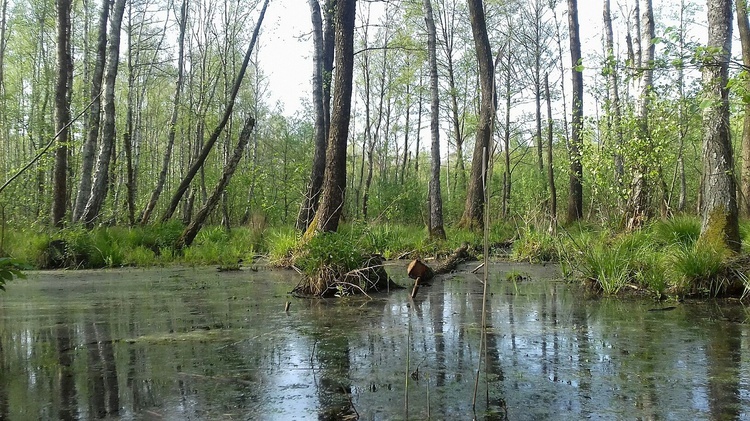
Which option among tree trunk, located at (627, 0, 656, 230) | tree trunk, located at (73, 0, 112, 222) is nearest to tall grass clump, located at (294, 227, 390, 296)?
tree trunk, located at (627, 0, 656, 230)

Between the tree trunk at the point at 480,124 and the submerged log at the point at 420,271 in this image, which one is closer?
the submerged log at the point at 420,271

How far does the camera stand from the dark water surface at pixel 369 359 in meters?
2.46

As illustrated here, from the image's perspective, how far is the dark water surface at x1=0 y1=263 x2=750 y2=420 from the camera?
8.07 feet

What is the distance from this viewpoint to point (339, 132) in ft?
27.5

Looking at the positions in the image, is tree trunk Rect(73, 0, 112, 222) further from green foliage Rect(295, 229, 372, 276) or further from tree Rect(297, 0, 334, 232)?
green foliage Rect(295, 229, 372, 276)

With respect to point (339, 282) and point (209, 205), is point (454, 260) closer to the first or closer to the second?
point (339, 282)

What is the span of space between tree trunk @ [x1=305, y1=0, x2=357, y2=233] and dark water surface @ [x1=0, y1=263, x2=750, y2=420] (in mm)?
2414

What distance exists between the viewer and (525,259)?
9.80 meters

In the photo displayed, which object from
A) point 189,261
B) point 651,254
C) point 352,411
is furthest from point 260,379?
point 189,261

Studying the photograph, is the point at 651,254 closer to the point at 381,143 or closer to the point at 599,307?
the point at 599,307

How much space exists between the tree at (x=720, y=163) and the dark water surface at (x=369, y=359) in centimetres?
113

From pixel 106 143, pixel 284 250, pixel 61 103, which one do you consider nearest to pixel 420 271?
pixel 284 250

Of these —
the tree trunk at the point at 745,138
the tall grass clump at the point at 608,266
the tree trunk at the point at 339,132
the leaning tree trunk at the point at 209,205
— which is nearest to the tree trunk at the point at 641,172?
the tall grass clump at the point at 608,266

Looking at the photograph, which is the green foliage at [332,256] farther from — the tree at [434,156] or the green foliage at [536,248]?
the tree at [434,156]
